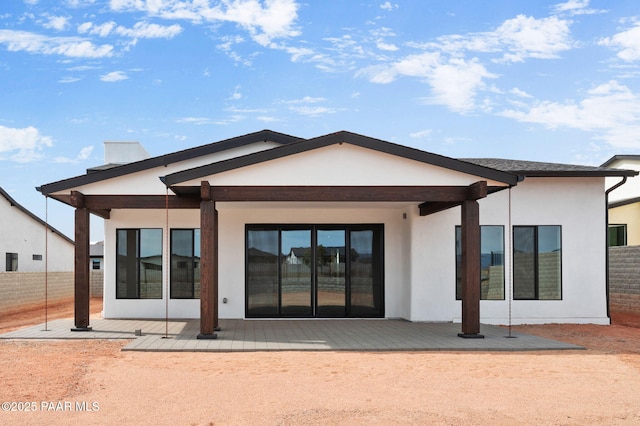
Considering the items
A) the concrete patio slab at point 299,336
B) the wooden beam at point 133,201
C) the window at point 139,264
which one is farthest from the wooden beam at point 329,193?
the window at point 139,264

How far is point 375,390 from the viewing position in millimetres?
7270

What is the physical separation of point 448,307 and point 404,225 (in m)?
2.14

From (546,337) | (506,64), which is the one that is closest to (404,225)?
(546,337)

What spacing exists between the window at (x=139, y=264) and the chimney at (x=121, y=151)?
15.6 feet

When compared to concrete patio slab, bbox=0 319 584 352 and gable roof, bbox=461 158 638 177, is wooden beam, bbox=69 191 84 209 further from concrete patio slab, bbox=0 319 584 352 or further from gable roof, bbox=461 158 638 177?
gable roof, bbox=461 158 638 177

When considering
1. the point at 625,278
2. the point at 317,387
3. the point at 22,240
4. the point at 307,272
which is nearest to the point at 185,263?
the point at 307,272

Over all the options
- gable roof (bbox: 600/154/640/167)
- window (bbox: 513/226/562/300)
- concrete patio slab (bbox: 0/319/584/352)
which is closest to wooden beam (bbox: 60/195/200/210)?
concrete patio slab (bbox: 0/319/584/352)

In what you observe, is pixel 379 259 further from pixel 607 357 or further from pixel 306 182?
pixel 607 357

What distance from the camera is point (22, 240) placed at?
23.7m

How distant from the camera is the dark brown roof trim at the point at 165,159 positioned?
41.1ft

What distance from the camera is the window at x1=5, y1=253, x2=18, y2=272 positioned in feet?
74.1

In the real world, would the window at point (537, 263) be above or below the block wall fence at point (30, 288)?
above

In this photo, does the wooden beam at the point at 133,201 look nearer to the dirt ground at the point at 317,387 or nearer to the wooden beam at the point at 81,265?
the wooden beam at the point at 81,265

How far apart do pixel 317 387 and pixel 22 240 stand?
19816mm
